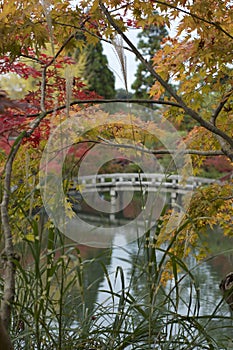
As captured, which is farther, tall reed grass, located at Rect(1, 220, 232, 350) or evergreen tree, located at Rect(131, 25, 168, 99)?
evergreen tree, located at Rect(131, 25, 168, 99)

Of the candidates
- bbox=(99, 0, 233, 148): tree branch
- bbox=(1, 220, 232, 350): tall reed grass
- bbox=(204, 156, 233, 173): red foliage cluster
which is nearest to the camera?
bbox=(1, 220, 232, 350): tall reed grass

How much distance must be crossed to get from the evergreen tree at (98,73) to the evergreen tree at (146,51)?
29.4 inches

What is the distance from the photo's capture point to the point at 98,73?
15.5 m

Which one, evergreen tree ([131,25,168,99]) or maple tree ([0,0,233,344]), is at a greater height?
evergreen tree ([131,25,168,99])

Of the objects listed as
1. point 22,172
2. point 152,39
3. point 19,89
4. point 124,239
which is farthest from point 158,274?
point 152,39

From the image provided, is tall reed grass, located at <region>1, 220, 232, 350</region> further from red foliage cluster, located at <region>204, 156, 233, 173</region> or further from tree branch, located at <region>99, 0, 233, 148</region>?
red foliage cluster, located at <region>204, 156, 233, 173</region>

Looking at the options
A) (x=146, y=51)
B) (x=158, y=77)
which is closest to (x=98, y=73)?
(x=146, y=51)

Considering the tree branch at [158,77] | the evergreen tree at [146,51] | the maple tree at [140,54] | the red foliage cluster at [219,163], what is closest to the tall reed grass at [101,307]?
the maple tree at [140,54]

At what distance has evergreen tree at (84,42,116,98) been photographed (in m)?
15.4

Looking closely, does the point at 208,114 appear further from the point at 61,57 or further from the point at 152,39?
the point at 152,39

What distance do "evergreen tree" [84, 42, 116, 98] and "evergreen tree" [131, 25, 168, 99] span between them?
75cm

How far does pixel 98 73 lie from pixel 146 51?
175 cm

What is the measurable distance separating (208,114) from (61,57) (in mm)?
1093

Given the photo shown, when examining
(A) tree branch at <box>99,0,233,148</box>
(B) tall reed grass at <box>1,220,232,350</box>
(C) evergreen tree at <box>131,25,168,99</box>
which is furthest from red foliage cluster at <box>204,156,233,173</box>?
(B) tall reed grass at <box>1,220,232,350</box>
